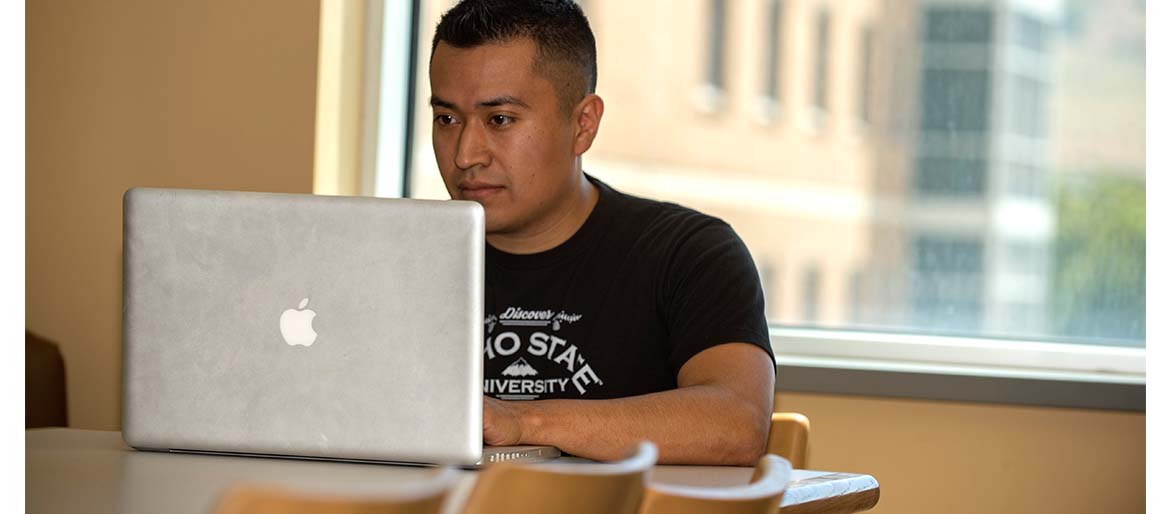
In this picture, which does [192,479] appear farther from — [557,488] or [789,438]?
[789,438]

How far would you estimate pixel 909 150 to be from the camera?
10.3 ft

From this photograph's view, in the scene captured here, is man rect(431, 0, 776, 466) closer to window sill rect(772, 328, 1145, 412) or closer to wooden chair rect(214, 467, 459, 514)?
window sill rect(772, 328, 1145, 412)

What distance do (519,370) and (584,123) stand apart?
0.46 metres

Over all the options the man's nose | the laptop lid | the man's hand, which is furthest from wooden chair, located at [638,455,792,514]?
the man's nose

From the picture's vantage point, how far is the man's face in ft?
6.80

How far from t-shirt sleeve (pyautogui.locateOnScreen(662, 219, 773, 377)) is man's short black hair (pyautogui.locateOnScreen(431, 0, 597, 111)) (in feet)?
1.13

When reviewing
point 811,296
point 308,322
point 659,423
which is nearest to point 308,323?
point 308,322

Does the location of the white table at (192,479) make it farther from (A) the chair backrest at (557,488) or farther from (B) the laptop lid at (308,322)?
(A) the chair backrest at (557,488)

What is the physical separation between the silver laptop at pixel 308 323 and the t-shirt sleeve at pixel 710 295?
559 millimetres

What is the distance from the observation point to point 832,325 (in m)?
3.17

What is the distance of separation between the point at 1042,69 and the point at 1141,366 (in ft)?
2.29

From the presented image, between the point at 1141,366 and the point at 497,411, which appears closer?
the point at 497,411
